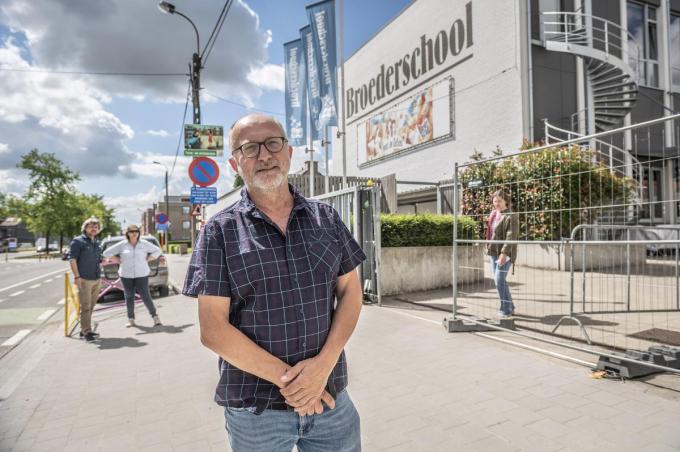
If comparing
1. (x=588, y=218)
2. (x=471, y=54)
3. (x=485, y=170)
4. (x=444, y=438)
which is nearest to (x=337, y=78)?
(x=471, y=54)

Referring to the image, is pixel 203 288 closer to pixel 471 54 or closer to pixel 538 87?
pixel 538 87

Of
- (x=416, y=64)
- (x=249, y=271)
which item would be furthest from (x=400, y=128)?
(x=249, y=271)

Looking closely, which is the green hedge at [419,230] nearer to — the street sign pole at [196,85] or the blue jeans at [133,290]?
the blue jeans at [133,290]

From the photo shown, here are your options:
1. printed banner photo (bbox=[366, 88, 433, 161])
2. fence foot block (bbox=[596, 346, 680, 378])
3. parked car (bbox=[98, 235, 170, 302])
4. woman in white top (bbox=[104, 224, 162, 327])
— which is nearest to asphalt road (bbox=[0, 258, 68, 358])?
parked car (bbox=[98, 235, 170, 302])

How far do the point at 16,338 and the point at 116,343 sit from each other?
2112 millimetres

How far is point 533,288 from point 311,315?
8.40 metres

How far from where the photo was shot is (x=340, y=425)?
5.14 ft

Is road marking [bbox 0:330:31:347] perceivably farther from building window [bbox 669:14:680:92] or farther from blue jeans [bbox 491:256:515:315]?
building window [bbox 669:14:680:92]

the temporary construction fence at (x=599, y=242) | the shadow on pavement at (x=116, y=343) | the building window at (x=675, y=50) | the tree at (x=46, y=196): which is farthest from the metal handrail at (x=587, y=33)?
the tree at (x=46, y=196)

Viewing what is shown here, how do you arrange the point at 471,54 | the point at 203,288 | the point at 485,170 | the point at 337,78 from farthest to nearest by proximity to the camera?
the point at 471,54 < the point at 337,78 < the point at 485,170 < the point at 203,288

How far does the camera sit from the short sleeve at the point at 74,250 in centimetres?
616

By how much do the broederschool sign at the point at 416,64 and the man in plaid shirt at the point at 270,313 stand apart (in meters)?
17.3

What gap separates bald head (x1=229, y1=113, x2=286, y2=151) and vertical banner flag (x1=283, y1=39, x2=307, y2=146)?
49.1ft

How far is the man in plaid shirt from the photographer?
1.41 meters
